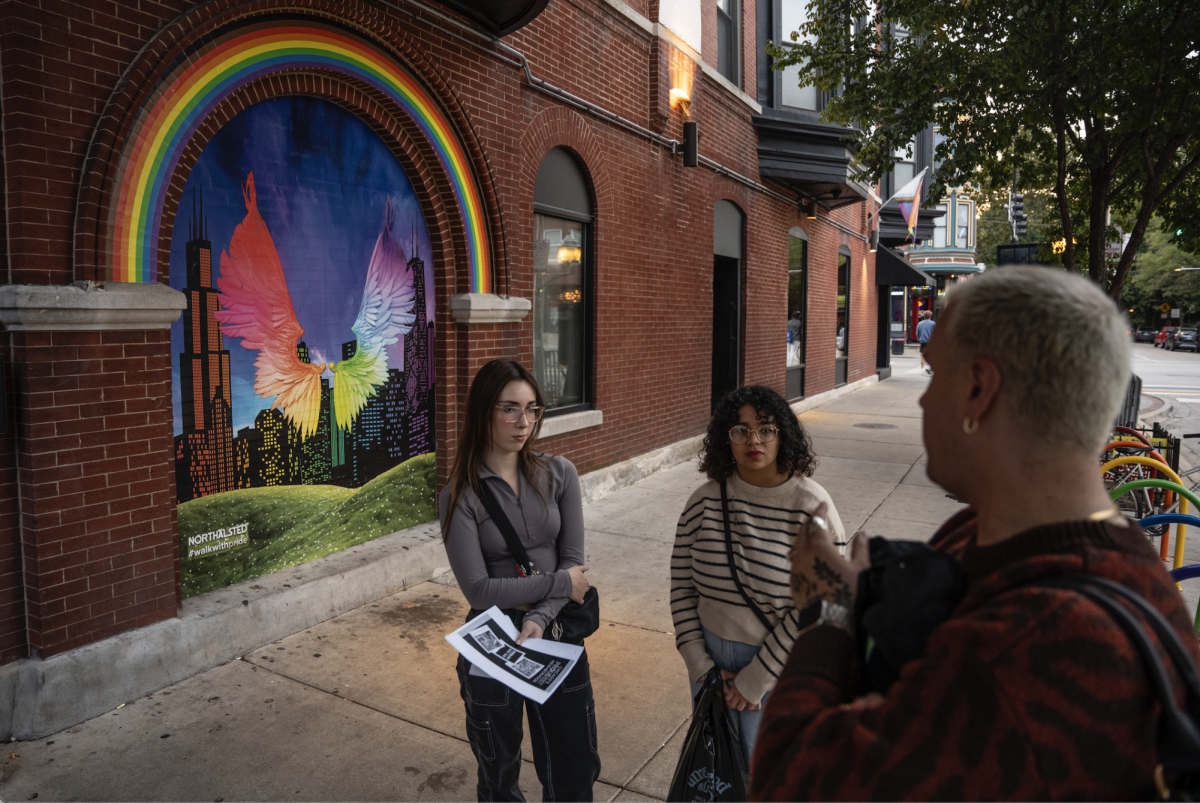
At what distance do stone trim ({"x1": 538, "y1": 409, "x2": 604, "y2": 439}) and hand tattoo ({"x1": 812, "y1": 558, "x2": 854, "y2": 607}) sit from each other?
19.6ft

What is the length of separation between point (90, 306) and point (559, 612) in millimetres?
2759

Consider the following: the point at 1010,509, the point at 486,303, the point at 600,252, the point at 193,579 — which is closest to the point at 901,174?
the point at 600,252

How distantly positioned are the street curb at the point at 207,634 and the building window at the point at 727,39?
8.62m

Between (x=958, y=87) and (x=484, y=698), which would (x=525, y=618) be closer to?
(x=484, y=698)

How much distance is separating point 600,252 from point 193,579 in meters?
5.21

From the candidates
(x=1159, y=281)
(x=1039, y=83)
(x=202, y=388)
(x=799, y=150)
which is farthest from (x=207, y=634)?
(x=1159, y=281)

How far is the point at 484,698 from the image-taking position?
263 cm

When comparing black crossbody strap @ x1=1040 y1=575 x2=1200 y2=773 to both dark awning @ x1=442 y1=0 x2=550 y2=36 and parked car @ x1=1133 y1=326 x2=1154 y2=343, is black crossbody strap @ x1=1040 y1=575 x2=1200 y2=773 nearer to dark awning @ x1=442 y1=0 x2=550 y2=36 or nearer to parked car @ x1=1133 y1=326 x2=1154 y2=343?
dark awning @ x1=442 y1=0 x2=550 y2=36

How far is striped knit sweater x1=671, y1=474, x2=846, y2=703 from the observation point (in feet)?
8.38

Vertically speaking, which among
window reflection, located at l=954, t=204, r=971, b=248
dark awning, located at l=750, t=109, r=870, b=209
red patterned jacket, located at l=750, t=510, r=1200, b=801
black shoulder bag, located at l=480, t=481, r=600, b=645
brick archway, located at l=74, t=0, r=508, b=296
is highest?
window reflection, located at l=954, t=204, r=971, b=248

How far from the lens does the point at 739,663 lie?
106 inches

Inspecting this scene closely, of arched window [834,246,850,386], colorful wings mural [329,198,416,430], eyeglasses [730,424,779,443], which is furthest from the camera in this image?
arched window [834,246,850,386]

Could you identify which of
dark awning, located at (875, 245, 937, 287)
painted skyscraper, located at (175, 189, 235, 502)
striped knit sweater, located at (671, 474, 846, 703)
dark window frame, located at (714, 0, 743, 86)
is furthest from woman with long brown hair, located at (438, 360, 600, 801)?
dark awning, located at (875, 245, 937, 287)

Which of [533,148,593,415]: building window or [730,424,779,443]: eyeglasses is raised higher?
[533,148,593,415]: building window
